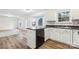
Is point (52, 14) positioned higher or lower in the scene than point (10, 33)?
higher

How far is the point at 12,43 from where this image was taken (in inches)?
57.0

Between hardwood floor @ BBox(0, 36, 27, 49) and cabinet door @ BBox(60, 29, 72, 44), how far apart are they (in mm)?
452

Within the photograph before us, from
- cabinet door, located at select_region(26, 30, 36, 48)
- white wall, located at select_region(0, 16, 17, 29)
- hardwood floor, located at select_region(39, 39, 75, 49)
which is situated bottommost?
hardwood floor, located at select_region(39, 39, 75, 49)

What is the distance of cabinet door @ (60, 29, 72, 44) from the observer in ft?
4.64

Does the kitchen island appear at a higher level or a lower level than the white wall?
lower

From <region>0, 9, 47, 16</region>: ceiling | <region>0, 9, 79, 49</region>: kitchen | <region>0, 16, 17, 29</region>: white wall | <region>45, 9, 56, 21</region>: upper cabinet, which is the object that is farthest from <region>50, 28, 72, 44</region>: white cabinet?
<region>0, 16, 17, 29</region>: white wall

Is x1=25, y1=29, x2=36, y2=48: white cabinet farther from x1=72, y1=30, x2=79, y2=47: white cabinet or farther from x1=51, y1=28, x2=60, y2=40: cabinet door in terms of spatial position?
x1=72, y1=30, x2=79, y2=47: white cabinet

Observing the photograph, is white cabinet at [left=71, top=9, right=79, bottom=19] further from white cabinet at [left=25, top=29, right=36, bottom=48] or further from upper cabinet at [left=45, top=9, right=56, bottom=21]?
white cabinet at [left=25, top=29, right=36, bottom=48]

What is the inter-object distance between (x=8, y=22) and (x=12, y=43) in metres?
0.25

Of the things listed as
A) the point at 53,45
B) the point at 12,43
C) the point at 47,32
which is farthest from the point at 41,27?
the point at 12,43
